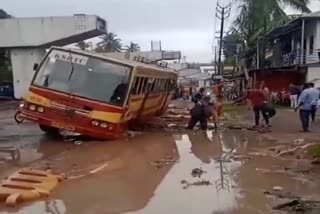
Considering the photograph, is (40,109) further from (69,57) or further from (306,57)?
(306,57)

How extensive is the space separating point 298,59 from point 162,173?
2695 cm

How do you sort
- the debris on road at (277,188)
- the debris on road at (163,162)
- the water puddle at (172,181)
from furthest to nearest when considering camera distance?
the debris on road at (163,162)
the debris on road at (277,188)
the water puddle at (172,181)

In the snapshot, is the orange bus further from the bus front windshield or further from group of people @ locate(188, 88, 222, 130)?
group of people @ locate(188, 88, 222, 130)

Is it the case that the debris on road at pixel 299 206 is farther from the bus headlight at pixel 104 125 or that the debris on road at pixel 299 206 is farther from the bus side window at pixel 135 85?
the bus side window at pixel 135 85

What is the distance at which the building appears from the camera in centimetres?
3394

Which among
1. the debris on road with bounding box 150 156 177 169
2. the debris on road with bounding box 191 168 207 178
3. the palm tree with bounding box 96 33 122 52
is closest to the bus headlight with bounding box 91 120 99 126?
the debris on road with bounding box 150 156 177 169

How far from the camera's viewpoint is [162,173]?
10.7m

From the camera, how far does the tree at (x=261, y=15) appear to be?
37.1 metres

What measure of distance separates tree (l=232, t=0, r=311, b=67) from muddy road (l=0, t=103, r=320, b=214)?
2102cm

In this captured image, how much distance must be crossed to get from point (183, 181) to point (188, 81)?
203ft

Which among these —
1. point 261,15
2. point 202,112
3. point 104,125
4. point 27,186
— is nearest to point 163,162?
point 104,125

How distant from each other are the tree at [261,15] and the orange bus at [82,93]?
23.2 m

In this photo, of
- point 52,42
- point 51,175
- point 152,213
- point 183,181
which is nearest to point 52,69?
point 51,175

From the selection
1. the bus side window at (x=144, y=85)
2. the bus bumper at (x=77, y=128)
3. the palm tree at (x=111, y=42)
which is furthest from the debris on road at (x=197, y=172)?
the palm tree at (x=111, y=42)
